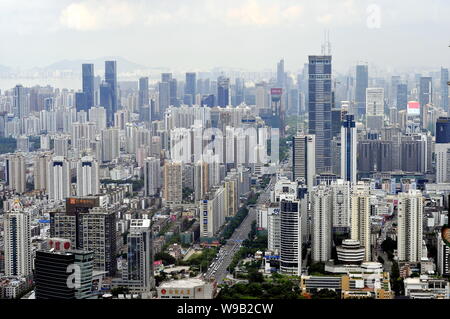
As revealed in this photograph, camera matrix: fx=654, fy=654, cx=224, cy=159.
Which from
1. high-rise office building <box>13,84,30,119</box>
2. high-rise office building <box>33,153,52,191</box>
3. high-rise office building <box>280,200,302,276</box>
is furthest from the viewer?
high-rise office building <box>33,153,52,191</box>

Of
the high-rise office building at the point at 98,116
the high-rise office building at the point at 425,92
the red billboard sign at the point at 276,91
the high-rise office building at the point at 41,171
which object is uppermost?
the red billboard sign at the point at 276,91

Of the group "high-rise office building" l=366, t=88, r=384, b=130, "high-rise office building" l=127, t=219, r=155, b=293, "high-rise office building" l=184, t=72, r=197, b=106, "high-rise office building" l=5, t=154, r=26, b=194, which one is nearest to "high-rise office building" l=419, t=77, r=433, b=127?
"high-rise office building" l=366, t=88, r=384, b=130

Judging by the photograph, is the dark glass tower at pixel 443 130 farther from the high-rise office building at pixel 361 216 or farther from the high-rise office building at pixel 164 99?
the high-rise office building at pixel 164 99

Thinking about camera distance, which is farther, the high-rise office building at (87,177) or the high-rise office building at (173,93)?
the high-rise office building at (87,177)

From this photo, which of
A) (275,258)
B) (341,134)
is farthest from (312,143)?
(275,258)

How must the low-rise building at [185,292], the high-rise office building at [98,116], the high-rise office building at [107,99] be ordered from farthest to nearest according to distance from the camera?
the high-rise office building at [98,116] < the high-rise office building at [107,99] < the low-rise building at [185,292]

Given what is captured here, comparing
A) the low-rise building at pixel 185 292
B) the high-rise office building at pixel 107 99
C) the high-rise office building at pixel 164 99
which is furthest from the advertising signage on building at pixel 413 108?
the low-rise building at pixel 185 292

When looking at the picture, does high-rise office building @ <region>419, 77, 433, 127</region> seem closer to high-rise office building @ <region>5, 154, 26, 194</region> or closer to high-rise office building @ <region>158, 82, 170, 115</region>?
high-rise office building @ <region>158, 82, 170, 115</region>
